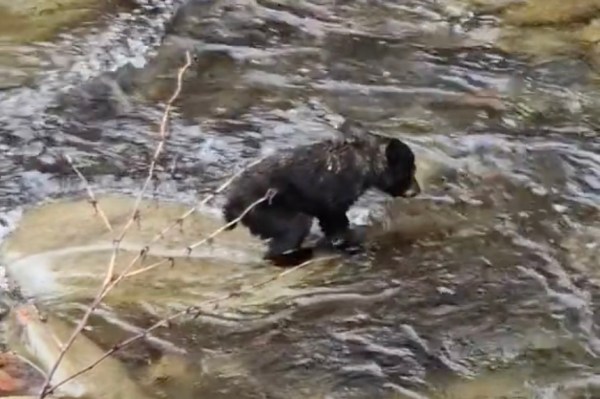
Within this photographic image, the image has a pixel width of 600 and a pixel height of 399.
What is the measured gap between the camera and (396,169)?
6.36 meters

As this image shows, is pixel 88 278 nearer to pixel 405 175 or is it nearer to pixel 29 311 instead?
pixel 29 311

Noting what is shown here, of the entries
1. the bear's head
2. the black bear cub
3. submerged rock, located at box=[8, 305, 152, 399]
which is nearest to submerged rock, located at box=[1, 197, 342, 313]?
the black bear cub

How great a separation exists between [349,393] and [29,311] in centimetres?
150

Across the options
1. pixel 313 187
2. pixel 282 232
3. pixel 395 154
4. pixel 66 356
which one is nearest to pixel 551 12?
pixel 395 154

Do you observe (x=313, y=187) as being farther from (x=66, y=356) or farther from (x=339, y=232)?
(x=66, y=356)

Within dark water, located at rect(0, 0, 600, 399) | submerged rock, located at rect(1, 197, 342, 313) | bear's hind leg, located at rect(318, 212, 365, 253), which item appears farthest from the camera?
bear's hind leg, located at rect(318, 212, 365, 253)

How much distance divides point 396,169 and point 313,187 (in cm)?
51

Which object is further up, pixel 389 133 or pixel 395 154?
pixel 395 154


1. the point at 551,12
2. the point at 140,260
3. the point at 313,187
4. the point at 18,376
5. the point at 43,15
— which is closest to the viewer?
the point at 18,376

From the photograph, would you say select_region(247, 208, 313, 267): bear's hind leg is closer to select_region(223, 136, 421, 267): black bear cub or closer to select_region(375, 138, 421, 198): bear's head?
select_region(223, 136, 421, 267): black bear cub

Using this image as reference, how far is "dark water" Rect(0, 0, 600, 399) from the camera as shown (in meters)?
5.39

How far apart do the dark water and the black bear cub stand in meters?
0.27

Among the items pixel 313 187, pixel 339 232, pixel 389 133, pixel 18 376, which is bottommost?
pixel 18 376

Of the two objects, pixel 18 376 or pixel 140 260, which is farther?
pixel 140 260
